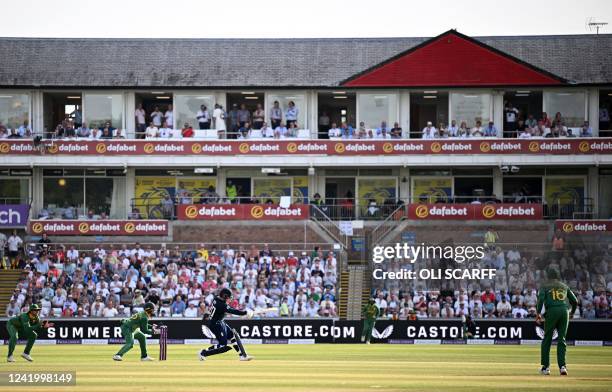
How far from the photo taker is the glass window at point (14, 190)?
49.1m

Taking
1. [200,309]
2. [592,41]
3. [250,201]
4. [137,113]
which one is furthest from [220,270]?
[592,41]

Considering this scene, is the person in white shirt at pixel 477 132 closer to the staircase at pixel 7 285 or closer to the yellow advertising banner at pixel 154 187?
the yellow advertising banner at pixel 154 187

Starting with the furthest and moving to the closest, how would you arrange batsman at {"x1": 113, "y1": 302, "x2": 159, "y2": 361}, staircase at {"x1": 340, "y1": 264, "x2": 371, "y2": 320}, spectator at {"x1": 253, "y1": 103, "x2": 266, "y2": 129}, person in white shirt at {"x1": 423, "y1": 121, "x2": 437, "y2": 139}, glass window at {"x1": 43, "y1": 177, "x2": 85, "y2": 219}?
glass window at {"x1": 43, "y1": 177, "x2": 85, "y2": 219}, spectator at {"x1": 253, "y1": 103, "x2": 266, "y2": 129}, person in white shirt at {"x1": 423, "y1": 121, "x2": 437, "y2": 139}, staircase at {"x1": 340, "y1": 264, "x2": 371, "y2": 320}, batsman at {"x1": 113, "y1": 302, "x2": 159, "y2": 361}

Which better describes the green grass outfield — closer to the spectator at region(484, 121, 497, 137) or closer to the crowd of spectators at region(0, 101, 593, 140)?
the spectator at region(484, 121, 497, 137)

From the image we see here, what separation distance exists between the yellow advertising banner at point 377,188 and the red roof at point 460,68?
411cm

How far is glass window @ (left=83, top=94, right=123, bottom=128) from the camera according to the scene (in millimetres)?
49250

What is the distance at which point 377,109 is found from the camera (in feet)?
162

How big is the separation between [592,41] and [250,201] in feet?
53.8

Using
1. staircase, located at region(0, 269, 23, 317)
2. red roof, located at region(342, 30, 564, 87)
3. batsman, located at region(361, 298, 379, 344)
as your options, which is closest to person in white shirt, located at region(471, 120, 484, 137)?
red roof, located at region(342, 30, 564, 87)

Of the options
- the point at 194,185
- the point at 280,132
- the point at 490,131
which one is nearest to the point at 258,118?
the point at 280,132

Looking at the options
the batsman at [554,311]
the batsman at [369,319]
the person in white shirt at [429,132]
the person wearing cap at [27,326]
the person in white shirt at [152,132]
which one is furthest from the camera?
the person in white shirt at [152,132]

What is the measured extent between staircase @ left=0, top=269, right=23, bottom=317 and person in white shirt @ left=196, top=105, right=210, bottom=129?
1045cm

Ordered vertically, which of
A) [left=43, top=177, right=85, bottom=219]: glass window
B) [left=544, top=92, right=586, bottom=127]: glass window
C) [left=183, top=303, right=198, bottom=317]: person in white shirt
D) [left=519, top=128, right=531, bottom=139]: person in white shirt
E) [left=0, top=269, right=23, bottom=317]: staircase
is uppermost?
[left=544, top=92, right=586, bottom=127]: glass window

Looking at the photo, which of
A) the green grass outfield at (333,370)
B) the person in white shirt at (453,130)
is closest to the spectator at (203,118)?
the person in white shirt at (453,130)
